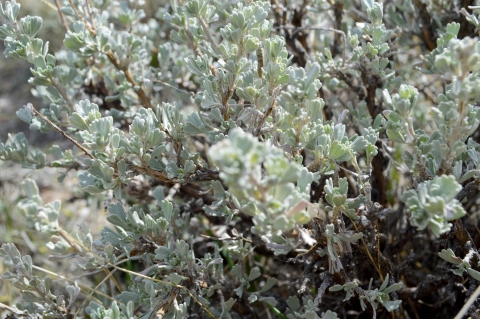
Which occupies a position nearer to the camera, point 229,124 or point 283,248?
point 283,248

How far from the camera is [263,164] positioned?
1.43 m

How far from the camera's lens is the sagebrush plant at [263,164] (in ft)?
3.91

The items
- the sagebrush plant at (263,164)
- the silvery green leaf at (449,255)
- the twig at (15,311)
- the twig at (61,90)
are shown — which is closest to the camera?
the sagebrush plant at (263,164)

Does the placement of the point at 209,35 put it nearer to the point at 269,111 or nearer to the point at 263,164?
the point at 269,111

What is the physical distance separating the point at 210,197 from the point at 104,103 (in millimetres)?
696

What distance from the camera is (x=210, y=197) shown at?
222 centimetres

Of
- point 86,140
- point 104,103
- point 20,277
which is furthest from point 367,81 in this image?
point 20,277

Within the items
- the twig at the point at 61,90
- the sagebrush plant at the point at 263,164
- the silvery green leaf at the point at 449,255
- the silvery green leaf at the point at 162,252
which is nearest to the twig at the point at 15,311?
the sagebrush plant at the point at 263,164

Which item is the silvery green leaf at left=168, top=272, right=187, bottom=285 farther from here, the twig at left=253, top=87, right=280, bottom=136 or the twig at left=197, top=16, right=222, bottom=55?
the twig at left=197, top=16, right=222, bottom=55

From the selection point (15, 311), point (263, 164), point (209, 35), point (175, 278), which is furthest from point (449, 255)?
point (15, 311)

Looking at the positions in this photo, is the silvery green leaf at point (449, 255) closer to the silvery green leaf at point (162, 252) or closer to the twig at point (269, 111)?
the twig at point (269, 111)

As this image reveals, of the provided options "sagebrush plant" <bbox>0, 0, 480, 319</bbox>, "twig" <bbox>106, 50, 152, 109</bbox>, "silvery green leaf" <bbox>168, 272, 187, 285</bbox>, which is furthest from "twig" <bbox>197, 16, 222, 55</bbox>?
"silvery green leaf" <bbox>168, 272, 187, 285</bbox>

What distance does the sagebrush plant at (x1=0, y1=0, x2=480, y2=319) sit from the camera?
1.19m

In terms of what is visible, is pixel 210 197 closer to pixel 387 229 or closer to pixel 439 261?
pixel 387 229
